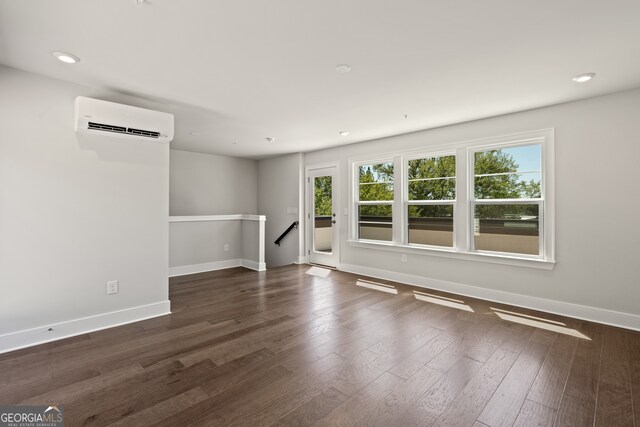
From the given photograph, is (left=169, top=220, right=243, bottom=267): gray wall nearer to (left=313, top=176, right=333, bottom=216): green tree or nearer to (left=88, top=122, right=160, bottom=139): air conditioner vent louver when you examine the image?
(left=313, top=176, right=333, bottom=216): green tree

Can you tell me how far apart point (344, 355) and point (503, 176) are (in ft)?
9.95

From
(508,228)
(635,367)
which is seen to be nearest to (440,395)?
(635,367)

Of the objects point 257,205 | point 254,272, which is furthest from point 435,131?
point 257,205

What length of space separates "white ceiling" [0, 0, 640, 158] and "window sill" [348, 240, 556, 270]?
179 centimetres

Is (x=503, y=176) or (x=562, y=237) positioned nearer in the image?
(x=562, y=237)

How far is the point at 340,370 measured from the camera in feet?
7.49

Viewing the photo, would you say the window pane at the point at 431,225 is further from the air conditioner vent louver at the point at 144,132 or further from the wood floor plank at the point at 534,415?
the air conditioner vent louver at the point at 144,132

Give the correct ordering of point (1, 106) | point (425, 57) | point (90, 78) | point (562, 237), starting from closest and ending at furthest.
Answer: point (425, 57)
point (1, 106)
point (90, 78)
point (562, 237)

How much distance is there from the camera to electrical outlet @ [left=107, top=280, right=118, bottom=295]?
312 cm

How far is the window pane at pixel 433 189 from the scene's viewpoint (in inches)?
174

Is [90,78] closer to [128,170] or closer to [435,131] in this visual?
[128,170]

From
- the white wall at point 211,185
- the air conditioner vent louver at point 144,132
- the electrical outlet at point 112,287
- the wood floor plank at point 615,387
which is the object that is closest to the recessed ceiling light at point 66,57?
the air conditioner vent louver at point 144,132

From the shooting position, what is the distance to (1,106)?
2545mm

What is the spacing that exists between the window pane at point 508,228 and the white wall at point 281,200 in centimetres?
343
